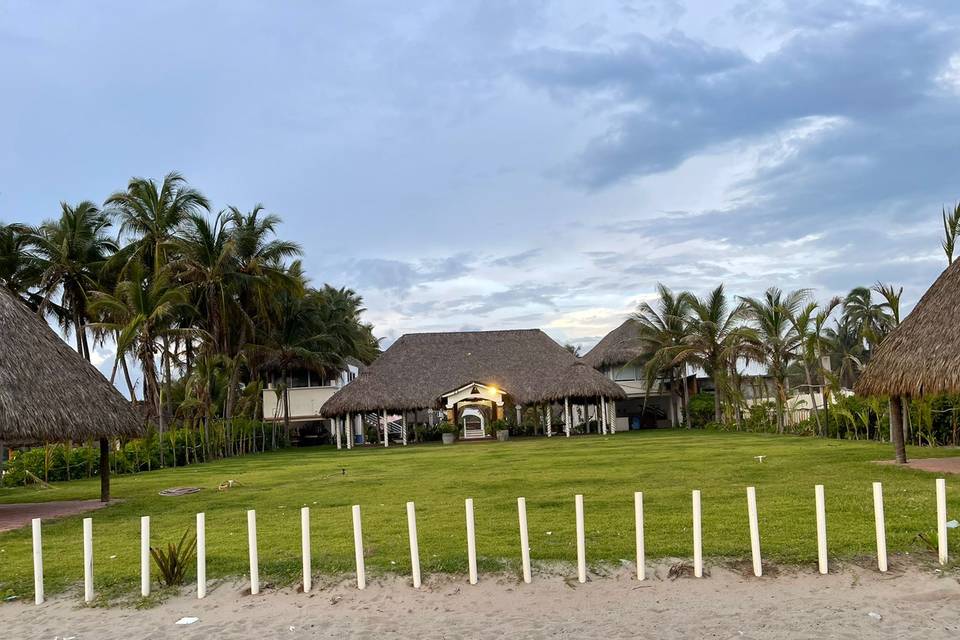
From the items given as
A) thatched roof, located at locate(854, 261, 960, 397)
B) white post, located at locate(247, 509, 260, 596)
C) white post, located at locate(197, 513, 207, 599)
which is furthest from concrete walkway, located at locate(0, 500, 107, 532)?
thatched roof, located at locate(854, 261, 960, 397)

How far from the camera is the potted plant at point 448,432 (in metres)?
31.1

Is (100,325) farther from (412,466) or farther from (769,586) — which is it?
(769,586)

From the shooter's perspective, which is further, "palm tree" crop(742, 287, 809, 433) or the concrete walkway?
"palm tree" crop(742, 287, 809, 433)

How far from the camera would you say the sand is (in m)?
5.30

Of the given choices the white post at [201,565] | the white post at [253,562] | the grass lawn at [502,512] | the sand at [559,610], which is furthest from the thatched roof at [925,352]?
the white post at [201,565]

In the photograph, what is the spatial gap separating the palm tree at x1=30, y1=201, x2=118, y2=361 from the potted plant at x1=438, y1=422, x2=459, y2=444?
548 inches

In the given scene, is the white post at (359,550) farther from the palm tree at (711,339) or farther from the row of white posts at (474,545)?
the palm tree at (711,339)

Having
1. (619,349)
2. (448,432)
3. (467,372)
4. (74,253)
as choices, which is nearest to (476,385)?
(448,432)

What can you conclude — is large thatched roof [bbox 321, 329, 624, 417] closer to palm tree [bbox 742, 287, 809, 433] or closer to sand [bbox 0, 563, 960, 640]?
palm tree [bbox 742, 287, 809, 433]

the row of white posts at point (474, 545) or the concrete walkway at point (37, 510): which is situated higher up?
the row of white posts at point (474, 545)

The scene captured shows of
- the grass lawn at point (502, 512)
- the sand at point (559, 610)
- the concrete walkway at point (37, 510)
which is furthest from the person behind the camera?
the concrete walkway at point (37, 510)

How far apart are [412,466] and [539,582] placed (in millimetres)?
12522

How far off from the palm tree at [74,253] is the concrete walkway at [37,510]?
718 inches

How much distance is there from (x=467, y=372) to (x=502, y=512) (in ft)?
82.5
